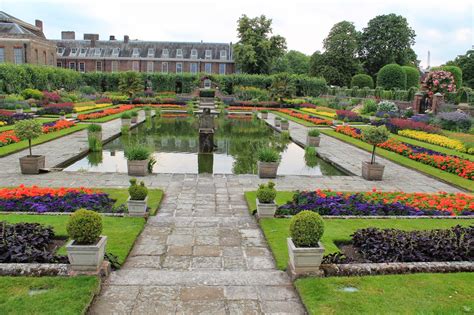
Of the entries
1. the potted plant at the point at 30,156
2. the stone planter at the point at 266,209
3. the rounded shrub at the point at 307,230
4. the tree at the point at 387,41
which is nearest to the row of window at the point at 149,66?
the tree at the point at 387,41

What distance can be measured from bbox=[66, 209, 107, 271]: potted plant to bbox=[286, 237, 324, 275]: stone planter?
8.52 feet

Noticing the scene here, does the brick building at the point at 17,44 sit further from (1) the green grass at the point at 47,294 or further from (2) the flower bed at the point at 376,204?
(1) the green grass at the point at 47,294

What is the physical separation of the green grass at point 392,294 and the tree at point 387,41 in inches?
2355

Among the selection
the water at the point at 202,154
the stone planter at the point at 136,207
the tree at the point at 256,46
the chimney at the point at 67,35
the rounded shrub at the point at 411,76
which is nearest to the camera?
the stone planter at the point at 136,207

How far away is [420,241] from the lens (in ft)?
20.5

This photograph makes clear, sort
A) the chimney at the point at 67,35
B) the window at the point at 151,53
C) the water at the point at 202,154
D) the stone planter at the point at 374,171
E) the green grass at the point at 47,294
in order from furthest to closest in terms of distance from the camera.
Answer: the chimney at the point at 67,35 → the window at the point at 151,53 → the water at the point at 202,154 → the stone planter at the point at 374,171 → the green grass at the point at 47,294

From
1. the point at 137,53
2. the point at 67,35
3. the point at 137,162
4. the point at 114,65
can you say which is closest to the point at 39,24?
the point at 67,35

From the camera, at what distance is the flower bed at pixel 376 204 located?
8.51 meters

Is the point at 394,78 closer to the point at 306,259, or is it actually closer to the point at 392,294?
the point at 306,259

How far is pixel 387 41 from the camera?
59.3m

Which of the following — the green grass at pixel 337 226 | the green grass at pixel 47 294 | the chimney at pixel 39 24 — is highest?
the chimney at pixel 39 24

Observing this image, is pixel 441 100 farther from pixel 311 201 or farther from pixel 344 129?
pixel 311 201

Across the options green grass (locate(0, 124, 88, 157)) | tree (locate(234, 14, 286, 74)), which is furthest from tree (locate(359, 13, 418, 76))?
green grass (locate(0, 124, 88, 157))

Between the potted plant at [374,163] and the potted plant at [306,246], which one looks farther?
the potted plant at [374,163]
